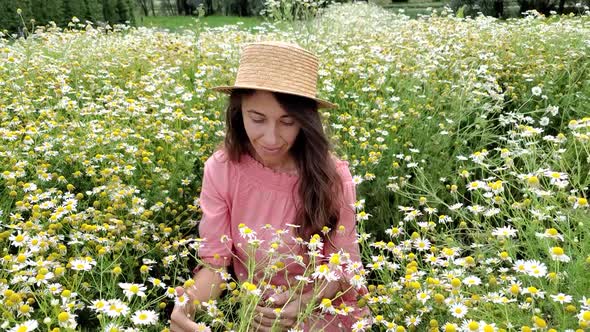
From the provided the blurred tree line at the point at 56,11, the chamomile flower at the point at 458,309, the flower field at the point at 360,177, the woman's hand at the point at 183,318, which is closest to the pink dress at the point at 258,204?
the flower field at the point at 360,177

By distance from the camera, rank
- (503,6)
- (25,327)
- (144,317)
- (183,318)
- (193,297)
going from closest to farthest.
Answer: (25,327) → (144,317) → (183,318) → (193,297) → (503,6)

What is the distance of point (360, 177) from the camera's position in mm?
2533

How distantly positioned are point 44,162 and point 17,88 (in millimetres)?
1074

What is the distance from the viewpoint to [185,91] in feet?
11.2

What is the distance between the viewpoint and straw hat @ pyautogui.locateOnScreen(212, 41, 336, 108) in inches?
69.4

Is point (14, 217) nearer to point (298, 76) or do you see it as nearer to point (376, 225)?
point (298, 76)

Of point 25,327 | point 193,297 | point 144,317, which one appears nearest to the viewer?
point 25,327

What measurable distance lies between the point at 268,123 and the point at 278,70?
0.55 feet

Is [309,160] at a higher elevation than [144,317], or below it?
higher

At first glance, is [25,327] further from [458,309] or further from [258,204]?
[458,309]

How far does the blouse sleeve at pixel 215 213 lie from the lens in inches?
75.9

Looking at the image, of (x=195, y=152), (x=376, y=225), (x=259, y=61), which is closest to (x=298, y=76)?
(x=259, y=61)

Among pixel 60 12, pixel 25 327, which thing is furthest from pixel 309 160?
pixel 60 12

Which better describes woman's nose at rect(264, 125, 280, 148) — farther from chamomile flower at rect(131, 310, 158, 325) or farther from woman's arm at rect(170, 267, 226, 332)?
chamomile flower at rect(131, 310, 158, 325)
